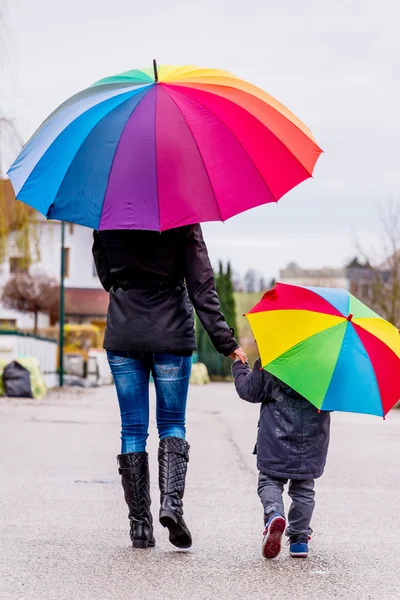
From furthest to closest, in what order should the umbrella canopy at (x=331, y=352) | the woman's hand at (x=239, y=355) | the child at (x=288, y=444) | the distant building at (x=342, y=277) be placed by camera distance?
the distant building at (x=342, y=277)
the woman's hand at (x=239, y=355)
the child at (x=288, y=444)
the umbrella canopy at (x=331, y=352)

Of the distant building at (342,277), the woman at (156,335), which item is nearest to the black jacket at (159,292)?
the woman at (156,335)

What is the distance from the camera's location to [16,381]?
22750 mm

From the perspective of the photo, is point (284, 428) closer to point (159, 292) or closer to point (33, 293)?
point (159, 292)

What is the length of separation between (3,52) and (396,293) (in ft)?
86.8

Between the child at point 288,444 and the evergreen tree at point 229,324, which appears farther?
the evergreen tree at point 229,324

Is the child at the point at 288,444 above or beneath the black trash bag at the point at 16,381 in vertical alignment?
above

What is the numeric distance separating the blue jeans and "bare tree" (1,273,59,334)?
53.1 m

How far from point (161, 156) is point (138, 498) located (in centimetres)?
159

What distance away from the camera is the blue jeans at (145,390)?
5.37 metres

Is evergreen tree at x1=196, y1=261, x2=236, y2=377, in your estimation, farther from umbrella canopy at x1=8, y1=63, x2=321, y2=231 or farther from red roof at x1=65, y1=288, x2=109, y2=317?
umbrella canopy at x1=8, y1=63, x2=321, y2=231

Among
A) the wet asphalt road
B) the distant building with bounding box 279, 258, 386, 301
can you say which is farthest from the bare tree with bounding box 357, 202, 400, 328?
the wet asphalt road

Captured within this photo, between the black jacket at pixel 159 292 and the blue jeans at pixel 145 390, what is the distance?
9 centimetres

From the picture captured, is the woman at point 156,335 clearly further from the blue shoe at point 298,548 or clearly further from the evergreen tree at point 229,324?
the evergreen tree at point 229,324

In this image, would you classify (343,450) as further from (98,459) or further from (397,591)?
(397,591)
